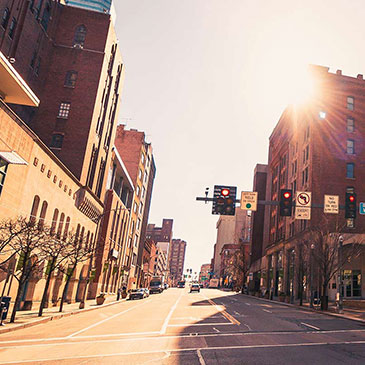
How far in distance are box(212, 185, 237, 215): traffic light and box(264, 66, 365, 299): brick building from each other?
120 ft

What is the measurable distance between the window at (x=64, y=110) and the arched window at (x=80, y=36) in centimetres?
818

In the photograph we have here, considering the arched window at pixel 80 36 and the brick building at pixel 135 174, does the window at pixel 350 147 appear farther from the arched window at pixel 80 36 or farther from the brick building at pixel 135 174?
the arched window at pixel 80 36

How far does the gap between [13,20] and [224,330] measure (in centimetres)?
3460

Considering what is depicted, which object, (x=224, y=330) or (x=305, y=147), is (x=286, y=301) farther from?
(x=224, y=330)

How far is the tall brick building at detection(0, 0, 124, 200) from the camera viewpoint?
125ft

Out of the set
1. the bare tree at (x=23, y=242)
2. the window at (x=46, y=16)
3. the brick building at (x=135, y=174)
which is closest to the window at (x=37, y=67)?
the window at (x=46, y=16)

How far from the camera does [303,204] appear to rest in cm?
2138

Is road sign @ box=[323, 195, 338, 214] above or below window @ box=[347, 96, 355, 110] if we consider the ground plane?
below

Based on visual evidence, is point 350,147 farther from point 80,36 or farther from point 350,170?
point 80,36

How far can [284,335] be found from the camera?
16562 mm

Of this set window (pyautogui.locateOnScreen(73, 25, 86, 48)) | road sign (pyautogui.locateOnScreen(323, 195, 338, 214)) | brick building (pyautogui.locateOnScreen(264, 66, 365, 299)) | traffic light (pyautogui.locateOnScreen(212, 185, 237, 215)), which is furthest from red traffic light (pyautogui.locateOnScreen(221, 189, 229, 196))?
brick building (pyautogui.locateOnScreen(264, 66, 365, 299))

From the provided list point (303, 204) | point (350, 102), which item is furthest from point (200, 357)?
point (350, 102)

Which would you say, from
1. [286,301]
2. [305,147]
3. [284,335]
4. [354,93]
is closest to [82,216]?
[284,335]

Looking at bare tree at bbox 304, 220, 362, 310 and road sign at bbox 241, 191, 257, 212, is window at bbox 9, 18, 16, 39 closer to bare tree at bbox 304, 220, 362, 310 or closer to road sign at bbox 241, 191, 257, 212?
road sign at bbox 241, 191, 257, 212
